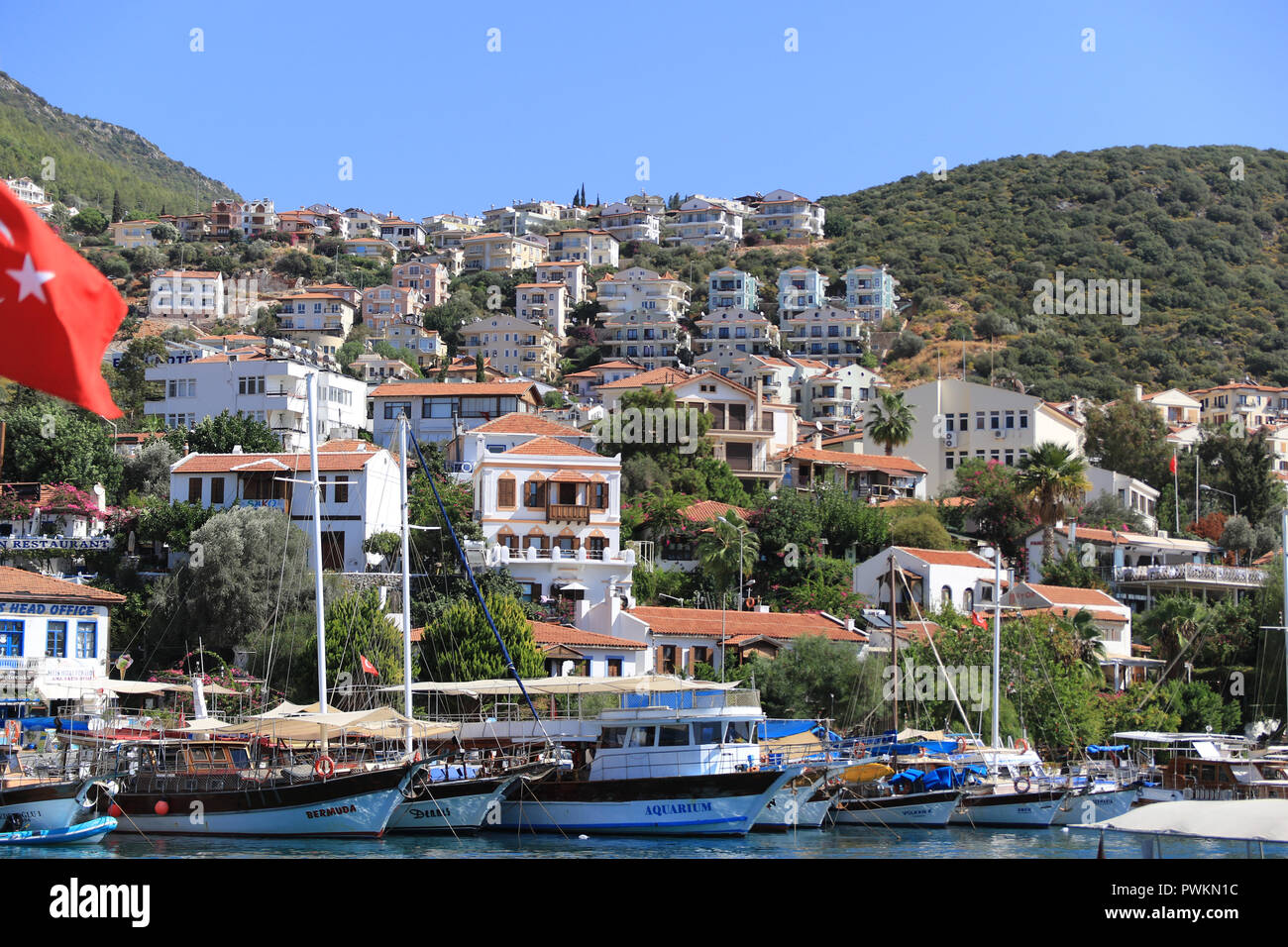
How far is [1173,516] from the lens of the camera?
93938mm

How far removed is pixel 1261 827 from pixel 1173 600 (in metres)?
56.4

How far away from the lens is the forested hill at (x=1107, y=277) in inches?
5743

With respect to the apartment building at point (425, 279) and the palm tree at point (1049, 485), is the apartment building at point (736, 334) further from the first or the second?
the palm tree at point (1049, 485)

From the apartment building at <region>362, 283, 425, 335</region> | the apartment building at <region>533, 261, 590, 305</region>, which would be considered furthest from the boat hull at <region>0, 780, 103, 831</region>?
the apartment building at <region>533, 261, 590, 305</region>

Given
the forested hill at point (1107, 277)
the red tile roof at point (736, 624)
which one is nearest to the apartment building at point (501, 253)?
the forested hill at point (1107, 277)

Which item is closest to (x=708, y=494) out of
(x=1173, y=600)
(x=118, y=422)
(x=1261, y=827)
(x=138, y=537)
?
(x=1173, y=600)

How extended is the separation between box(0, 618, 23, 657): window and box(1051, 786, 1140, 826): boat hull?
113 ft

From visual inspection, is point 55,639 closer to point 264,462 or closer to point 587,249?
point 264,462

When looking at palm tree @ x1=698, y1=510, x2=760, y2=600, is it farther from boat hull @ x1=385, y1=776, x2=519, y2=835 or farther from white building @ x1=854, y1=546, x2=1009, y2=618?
boat hull @ x1=385, y1=776, x2=519, y2=835

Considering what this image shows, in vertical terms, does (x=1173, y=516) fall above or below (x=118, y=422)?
below

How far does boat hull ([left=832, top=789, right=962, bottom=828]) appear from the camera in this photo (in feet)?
144

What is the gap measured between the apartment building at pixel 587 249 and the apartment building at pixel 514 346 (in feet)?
142

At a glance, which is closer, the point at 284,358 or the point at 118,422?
the point at 284,358
